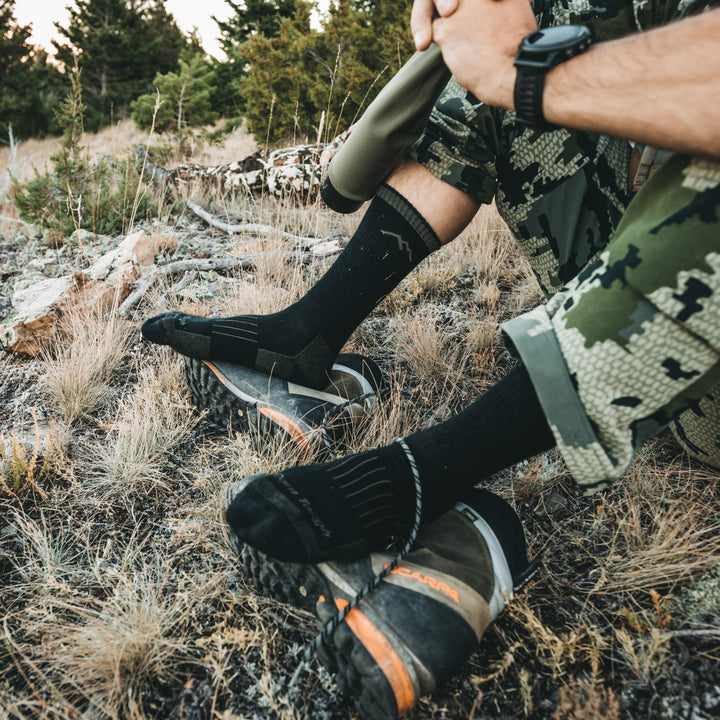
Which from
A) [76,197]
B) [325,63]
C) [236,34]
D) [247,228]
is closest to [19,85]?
[236,34]

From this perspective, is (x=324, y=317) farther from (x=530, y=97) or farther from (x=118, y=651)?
(x=118, y=651)

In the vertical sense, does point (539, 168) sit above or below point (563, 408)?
above

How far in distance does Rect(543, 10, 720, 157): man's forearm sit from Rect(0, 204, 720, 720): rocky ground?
76 cm

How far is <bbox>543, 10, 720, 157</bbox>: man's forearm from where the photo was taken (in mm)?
561

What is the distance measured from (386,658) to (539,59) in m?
0.96

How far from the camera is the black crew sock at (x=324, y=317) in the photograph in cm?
110

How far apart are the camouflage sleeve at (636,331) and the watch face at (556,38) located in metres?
0.24

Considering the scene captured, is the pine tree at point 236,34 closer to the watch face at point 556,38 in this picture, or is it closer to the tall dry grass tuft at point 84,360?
the tall dry grass tuft at point 84,360

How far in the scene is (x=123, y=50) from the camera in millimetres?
15211

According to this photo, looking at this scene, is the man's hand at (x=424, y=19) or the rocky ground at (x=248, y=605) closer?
the rocky ground at (x=248, y=605)

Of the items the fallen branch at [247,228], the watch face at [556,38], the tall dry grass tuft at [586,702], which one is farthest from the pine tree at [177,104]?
the tall dry grass tuft at [586,702]

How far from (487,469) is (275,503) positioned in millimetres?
396

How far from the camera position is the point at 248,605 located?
3.05ft

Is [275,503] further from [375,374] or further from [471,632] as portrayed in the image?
[375,374]
